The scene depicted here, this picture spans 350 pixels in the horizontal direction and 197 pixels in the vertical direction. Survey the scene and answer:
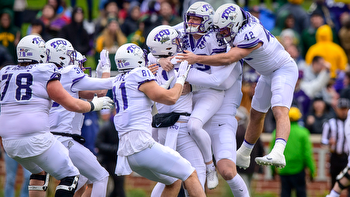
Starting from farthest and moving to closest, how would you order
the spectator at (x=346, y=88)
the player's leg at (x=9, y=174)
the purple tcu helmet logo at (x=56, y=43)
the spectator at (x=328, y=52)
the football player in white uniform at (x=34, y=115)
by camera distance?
the spectator at (x=328, y=52)
the spectator at (x=346, y=88)
the player's leg at (x=9, y=174)
the purple tcu helmet logo at (x=56, y=43)
the football player in white uniform at (x=34, y=115)

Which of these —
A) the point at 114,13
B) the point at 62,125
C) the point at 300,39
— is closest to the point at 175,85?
the point at 62,125

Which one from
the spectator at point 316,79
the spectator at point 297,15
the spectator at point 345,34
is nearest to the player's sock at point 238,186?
the spectator at point 316,79

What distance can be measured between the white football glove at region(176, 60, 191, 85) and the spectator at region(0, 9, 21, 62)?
7.83 metres

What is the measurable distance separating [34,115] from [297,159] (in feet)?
21.8

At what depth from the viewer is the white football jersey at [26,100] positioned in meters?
6.94

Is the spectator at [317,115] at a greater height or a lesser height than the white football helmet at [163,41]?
lesser

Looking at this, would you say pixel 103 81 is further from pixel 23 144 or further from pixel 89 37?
pixel 89 37

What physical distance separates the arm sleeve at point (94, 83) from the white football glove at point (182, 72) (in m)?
0.99

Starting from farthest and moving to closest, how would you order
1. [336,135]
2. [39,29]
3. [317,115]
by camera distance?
[317,115]
[39,29]
[336,135]

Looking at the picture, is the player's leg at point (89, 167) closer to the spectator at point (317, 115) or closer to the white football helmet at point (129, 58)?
the white football helmet at point (129, 58)

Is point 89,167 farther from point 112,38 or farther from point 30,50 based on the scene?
point 112,38

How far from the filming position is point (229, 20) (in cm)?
757

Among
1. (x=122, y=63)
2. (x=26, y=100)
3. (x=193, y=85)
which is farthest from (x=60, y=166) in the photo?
(x=193, y=85)

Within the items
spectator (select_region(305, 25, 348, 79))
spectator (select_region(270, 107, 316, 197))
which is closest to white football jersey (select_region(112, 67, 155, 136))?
spectator (select_region(270, 107, 316, 197))
